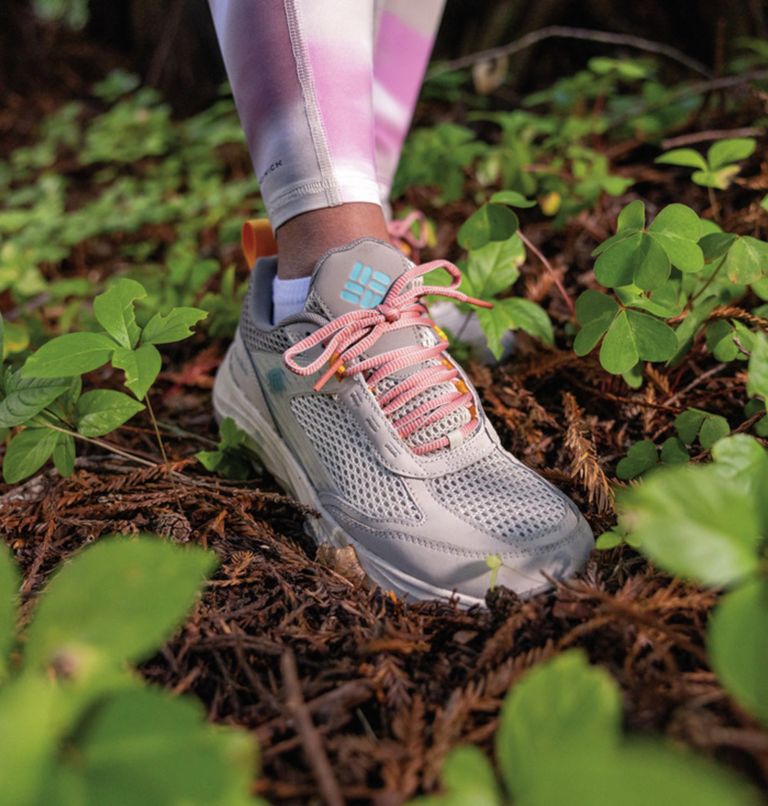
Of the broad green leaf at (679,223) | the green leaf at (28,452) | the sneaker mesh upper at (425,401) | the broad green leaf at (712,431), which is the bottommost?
the broad green leaf at (712,431)

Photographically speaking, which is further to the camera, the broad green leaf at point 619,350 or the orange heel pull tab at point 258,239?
the orange heel pull tab at point 258,239

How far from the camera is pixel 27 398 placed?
4.10 feet

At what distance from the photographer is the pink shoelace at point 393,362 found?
4.28 feet

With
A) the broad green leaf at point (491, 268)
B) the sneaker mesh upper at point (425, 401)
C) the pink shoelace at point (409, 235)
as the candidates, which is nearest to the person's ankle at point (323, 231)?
the sneaker mesh upper at point (425, 401)

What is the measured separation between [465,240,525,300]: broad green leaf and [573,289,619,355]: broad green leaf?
0.26 metres

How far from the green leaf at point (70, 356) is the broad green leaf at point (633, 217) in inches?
40.4

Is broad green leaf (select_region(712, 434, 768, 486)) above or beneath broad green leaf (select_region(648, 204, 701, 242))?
beneath

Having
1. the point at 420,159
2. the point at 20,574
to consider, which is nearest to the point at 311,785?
the point at 20,574

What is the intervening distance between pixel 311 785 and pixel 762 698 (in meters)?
0.49

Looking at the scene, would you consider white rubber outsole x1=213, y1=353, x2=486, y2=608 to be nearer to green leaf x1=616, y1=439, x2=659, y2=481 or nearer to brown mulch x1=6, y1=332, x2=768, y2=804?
brown mulch x1=6, y1=332, x2=768, y2=804

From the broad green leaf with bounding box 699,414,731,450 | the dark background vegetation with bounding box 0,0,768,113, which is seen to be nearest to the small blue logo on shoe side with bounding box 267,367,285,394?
the broad green leaf with bounding box 699,414,731,450

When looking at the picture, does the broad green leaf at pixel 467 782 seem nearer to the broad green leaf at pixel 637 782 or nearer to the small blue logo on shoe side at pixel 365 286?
the broad green leaf at pixel 637 782

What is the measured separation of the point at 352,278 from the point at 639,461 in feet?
2.18

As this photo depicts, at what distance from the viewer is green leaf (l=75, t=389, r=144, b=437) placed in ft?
4.29
